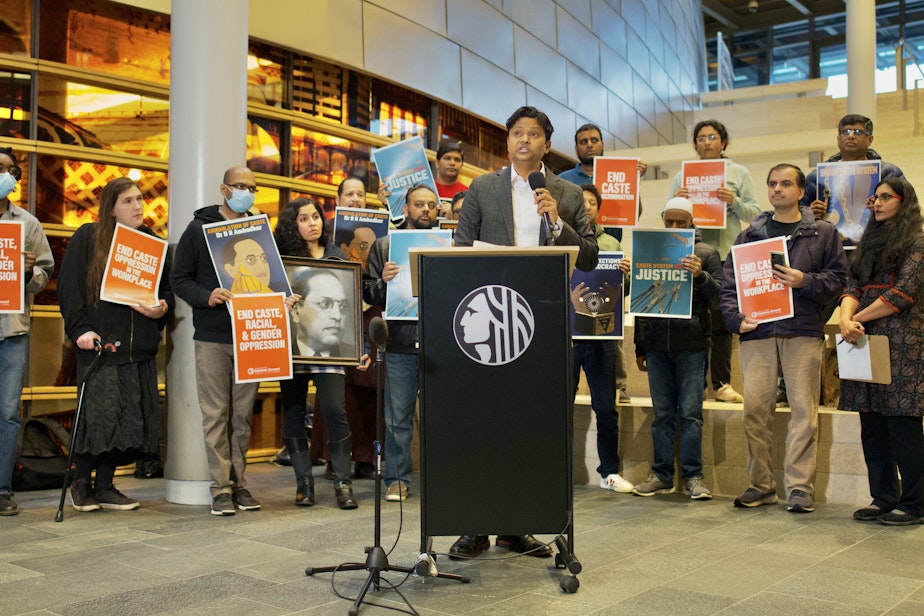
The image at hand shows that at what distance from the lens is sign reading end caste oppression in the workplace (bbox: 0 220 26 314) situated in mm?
5285

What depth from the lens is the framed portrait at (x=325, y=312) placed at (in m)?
5.58

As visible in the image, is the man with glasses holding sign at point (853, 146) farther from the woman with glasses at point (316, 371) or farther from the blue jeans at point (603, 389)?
the woman with glasses at point (316, 371)

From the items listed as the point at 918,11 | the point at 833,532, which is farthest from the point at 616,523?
the point at 918,11

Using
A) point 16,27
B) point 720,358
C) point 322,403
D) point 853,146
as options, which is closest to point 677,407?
point 720,358

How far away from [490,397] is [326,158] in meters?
5.73

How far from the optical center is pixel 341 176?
9102mm

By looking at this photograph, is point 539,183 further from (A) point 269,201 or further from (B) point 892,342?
(A) point 269,201

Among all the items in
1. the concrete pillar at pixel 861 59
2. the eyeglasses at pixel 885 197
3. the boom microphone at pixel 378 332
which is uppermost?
the concrete pillar at pixel 861 59

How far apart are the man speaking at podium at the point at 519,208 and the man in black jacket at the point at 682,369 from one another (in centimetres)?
192

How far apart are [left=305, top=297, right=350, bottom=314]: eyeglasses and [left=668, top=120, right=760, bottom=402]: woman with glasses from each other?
2.68 meters

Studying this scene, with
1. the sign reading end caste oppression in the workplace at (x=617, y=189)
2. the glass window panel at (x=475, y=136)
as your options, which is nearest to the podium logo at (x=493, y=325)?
the sign reading end caste oppression in the workplace at (x=617, y=189)

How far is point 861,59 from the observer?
13.3 m

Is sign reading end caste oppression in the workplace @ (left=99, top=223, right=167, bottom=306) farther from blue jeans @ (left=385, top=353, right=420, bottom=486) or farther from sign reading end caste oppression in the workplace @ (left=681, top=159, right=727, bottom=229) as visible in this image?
sign reading end caste oppression in the workplace @ (left=681, top=159, right=727, bottom=229)

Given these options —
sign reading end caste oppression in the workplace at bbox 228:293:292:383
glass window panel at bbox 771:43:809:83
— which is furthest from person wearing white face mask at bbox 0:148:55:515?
glass window panel at bbox 771:43:809:83
